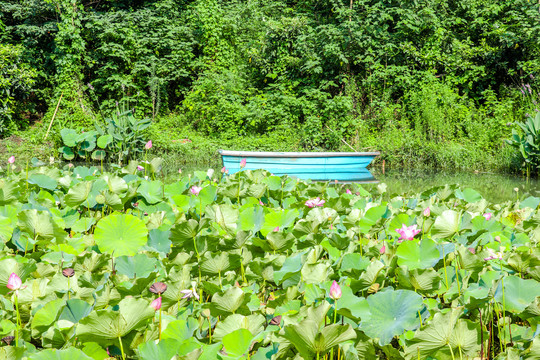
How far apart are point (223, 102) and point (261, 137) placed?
1.13 m

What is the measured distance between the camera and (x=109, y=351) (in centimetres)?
83

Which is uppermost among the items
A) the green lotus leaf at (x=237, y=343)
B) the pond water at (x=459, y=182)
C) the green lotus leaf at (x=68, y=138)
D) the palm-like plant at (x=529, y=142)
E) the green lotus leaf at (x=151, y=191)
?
the green lotus leaf at (x=237, y=343)

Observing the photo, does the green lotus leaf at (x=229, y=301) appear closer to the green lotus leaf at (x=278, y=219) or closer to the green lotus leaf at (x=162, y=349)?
the green lotus leaf at (x=162, y=349)

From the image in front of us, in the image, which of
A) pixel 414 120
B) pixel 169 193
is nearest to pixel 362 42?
pixel 414 120

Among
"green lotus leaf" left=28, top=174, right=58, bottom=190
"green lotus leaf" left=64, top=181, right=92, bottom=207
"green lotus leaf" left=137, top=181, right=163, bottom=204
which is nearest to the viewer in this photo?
"green lotus leaf" left=64, top=181, right=92, bottom=207

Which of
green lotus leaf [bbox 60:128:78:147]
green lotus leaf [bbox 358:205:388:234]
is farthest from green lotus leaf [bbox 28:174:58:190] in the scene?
green lotus leaf [bbox 60:128:78:147]

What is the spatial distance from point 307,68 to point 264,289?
8.73m

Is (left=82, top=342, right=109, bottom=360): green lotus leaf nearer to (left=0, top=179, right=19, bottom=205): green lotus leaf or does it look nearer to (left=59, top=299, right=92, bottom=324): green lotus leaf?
(left=59, top=299, right=92, bottom=324): green lotus leaf

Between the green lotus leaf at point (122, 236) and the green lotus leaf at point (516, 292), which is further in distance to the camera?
the green lotus leaf at point (122, 236)

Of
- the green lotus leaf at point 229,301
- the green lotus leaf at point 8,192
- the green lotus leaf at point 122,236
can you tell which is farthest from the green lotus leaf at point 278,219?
the green lotus leaf at point 8,192

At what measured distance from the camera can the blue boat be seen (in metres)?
7.19

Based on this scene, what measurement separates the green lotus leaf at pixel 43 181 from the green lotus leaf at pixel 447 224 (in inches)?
58.5

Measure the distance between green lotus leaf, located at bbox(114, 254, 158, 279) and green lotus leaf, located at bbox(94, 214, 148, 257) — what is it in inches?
7.3

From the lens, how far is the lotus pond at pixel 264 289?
729mm
